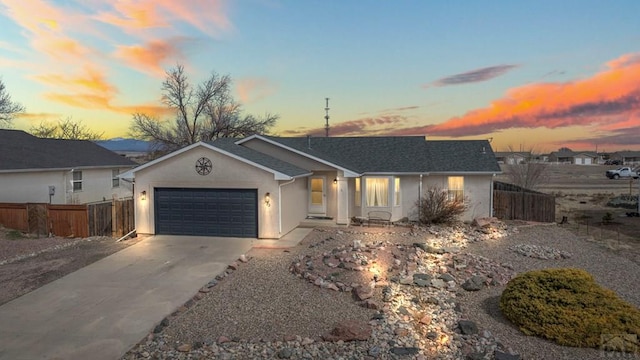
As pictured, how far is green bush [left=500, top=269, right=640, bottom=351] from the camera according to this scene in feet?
21.8

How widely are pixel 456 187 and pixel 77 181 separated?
2114 cm

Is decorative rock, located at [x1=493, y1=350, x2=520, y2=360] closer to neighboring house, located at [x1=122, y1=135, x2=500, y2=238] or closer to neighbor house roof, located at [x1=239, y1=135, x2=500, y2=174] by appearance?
neighboring house, located at [x1=122, y1=135, x2=500, y2=238]

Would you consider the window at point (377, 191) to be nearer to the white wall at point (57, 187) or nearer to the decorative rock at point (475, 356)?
the white wall at point (57, 187)

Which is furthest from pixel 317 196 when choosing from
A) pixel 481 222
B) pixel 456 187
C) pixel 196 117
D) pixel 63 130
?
pixel 63 130

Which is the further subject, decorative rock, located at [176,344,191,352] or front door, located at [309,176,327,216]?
front door, located at [309,176,327,216]

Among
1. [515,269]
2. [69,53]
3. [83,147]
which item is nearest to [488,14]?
[515,269]

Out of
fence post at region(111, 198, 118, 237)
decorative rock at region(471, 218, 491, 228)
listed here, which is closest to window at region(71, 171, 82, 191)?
fence post at region(111, 198, 118, 237)

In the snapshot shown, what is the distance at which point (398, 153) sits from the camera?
2055cm

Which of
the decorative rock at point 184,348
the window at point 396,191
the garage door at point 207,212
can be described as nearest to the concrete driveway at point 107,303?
the decorative rock at point 184,348

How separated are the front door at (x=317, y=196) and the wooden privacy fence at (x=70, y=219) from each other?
781cm

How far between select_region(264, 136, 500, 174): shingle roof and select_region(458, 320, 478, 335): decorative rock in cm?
1128

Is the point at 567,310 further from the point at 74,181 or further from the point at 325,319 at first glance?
the point at 74,181

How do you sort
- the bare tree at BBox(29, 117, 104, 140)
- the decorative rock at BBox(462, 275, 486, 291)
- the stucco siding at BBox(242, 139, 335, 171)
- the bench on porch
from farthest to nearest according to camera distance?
the bare tree at BBox(29, 117, 104, 140) → the bench on porch → the stucco siding at BBox(242, 139, 335, 171) → the decorative rock at BBox(462, 275, 486, 291)

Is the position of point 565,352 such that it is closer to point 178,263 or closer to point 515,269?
point 515,269
